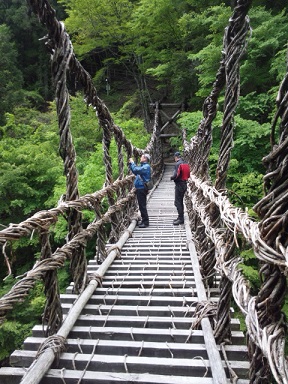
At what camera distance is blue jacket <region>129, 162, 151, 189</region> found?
15.2 feet

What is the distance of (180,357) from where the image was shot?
1696mm

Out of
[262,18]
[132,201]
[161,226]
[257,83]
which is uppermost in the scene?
[262,18]

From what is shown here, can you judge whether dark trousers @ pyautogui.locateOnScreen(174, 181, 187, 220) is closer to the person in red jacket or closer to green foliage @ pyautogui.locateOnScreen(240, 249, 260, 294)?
the person in red jacket

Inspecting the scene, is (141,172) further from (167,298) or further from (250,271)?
(167,298)

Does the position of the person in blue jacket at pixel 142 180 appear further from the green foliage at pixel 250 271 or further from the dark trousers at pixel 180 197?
the green foliage at pixel 250 271

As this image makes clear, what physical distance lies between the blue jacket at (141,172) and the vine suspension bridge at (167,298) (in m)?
1.80

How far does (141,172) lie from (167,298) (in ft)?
8.63

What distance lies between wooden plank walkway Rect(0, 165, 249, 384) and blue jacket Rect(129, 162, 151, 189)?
1955 mm

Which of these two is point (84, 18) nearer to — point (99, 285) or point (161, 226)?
point (161, 226)

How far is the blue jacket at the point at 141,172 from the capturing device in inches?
182

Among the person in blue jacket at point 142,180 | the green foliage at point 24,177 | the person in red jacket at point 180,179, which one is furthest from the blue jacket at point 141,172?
the green foliage at point 24,177

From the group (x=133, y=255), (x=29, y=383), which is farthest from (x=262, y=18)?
(x=29, y=383)

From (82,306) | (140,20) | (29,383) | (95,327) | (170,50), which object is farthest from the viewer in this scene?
(170,50)

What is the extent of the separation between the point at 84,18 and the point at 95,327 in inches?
613
